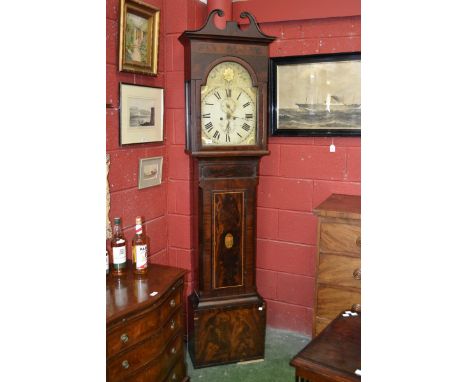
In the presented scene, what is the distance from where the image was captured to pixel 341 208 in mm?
2557

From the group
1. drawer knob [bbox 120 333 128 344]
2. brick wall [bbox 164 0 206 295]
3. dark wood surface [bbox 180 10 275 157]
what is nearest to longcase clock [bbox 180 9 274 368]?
dark wood surface [bbox 180 10 275 157]

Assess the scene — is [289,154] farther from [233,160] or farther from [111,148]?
[111,148]

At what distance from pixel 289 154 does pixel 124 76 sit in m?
1.16

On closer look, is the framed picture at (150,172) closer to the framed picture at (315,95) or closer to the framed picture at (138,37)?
the framed picture at (138,37)

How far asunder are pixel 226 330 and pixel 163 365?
62 cm

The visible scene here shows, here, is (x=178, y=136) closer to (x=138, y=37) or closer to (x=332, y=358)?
(x=138, y=37)

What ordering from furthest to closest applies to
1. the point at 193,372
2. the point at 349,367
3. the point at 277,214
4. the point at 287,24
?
the point at 277,214
the point at 287,24
the point at 193,372
the point at 349,367

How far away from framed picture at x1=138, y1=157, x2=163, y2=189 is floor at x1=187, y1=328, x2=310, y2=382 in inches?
44.4

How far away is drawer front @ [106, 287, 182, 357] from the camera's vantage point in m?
1.92

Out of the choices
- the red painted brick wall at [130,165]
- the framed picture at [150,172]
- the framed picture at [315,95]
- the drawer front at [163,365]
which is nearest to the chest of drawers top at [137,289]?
the drawer front at [163,365]

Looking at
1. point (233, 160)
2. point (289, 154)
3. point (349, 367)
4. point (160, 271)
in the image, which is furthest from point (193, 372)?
point (349, 367)

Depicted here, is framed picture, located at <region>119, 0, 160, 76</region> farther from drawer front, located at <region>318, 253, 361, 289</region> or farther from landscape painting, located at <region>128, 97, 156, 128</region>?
drawer front, located at <region>318, 253, 361, 289</region>
